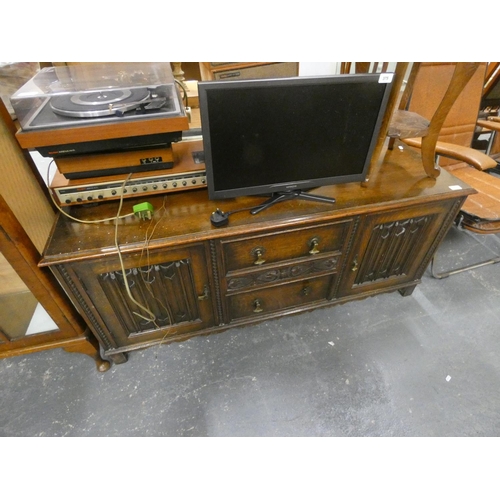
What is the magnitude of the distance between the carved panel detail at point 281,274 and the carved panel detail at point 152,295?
0.59ft

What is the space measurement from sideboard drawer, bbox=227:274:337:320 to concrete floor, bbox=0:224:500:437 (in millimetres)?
136

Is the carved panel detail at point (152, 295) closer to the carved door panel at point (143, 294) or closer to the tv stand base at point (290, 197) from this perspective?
the carved door panel at point (143, 294)

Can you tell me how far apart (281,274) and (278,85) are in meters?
0.69

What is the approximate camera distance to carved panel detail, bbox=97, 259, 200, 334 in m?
1.01

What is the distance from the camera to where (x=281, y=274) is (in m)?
1.22

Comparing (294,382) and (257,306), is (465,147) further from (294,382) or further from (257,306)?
(294,382)

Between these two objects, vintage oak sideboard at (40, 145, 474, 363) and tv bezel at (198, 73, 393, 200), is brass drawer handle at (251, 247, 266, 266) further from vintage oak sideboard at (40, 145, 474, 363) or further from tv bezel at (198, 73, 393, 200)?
tv bezel at (198, 73, 393, 200)

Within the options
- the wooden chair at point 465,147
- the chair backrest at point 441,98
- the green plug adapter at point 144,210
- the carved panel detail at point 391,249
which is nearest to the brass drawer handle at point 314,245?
the carved panel detail at point 391,249

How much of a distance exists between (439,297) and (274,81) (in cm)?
144

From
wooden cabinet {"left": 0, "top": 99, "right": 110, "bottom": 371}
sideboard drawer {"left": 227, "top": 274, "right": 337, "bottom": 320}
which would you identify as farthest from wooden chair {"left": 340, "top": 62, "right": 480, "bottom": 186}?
wooden cabinet {"left": 0, "top": 99, "right": 110, "bottom": 371}

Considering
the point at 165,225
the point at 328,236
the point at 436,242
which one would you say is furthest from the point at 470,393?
the point at 165,225

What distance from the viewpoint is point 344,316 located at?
1514mm

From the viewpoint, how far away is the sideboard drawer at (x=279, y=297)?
128 cm

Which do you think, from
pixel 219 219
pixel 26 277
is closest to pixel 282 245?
pixel 219 219
